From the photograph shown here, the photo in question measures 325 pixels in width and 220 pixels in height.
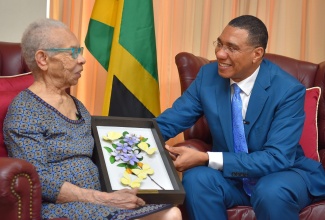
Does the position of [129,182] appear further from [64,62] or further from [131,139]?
[64,62]

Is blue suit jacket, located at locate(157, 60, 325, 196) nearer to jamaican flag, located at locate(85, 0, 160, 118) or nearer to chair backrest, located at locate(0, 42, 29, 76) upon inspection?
jamaican flag, located at locate(85, 0, 160, 118)

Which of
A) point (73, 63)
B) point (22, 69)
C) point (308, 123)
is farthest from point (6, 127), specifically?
point (308, 123)

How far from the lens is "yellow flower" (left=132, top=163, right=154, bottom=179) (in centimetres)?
216

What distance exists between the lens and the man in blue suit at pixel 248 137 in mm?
2377

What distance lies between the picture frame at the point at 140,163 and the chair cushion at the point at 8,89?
1.12 ft

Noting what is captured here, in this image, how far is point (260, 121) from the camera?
8.38 feet

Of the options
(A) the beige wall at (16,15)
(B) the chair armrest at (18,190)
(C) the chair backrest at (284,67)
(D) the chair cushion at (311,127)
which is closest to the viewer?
(B) the chair armrest at (18,190)

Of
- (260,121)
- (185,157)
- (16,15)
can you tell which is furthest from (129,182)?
(16,15)

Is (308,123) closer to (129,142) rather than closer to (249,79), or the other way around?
(249,79)

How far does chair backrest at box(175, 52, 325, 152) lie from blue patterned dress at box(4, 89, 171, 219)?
36.1 inches

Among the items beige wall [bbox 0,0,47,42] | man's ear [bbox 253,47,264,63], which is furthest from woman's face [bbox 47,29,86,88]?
beige wall [bbox 0,0,47,42]

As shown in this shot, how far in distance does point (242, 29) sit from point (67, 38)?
0.82 meters

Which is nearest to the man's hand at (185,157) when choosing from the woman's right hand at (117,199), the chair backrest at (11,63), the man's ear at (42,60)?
the woman's right hand at (117,199)

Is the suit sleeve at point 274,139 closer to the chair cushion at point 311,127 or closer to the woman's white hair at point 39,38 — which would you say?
the chair cushion at point 311,127
